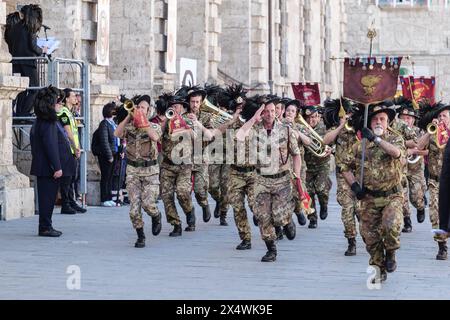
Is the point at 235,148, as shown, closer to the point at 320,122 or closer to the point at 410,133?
the point at 410,133

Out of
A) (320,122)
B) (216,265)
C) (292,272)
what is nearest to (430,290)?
(292,272)

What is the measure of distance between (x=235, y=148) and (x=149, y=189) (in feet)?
3.87

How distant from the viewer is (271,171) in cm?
1348

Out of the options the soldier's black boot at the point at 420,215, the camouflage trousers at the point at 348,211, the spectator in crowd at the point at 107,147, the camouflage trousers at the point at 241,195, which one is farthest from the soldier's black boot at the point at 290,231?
the spectator in crowd at the point at 107,147

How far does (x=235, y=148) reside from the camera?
14.9m

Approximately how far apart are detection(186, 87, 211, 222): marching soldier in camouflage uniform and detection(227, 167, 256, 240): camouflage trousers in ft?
4.26

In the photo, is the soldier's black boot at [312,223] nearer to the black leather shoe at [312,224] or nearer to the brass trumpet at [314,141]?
the black leather shoe at [312,224]

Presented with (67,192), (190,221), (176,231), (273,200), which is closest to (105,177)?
(67,192)

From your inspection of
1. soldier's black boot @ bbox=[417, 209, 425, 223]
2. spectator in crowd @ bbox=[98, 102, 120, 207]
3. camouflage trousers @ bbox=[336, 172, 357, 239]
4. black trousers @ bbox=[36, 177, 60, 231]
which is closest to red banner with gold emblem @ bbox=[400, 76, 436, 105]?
soldier's black boot @ bbox=[417, 209, 425, 223]

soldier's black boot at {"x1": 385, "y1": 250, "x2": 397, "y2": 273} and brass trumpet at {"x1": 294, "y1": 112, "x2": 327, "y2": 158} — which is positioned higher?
brass trumpet at {"x1": 294, "y1": 112, "x2": 327, "y2": 158}

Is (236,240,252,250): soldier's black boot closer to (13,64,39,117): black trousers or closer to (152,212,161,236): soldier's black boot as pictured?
(152,212,161,236): soldier's black boot

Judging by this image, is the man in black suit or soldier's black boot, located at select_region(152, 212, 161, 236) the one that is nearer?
soldier's black boot, located at select_region(152, 212, 161, 236)

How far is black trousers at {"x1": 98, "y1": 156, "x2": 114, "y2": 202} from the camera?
20.1 m

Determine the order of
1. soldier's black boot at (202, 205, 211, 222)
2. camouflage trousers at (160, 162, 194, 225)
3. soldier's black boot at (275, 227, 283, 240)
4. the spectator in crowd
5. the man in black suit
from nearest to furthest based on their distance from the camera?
1. soldier's black boot at (275, 227, 283, 240)
2. camouflage trousers at (160, 162, 194, 225)
3. soldier's black boot at (202, 205, 211, 222)
4. the man in black suit
5. the spectator in crowd
